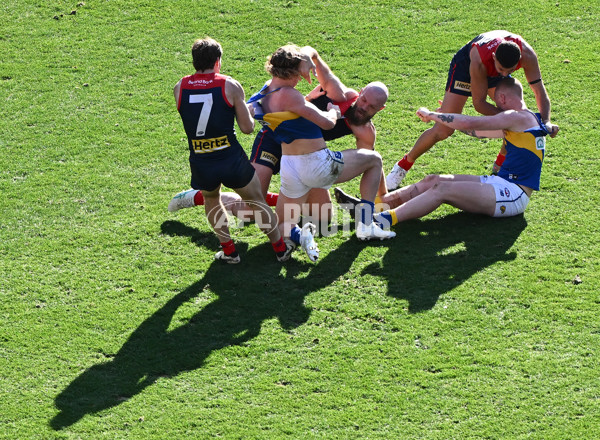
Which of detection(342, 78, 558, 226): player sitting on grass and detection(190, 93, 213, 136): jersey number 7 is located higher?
detection(190, 93, 213, 136): jersey number 7

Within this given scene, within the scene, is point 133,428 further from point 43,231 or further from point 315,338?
point 43,231

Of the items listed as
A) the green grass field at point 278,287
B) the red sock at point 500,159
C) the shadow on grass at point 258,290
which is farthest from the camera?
the red sock at point 500,159

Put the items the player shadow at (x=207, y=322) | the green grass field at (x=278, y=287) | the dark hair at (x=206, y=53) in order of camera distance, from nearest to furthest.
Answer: the green grass field at (x=278, y=287)
the player shadow at (x=207, y=322)
the dark hair at (x=206, y=53)

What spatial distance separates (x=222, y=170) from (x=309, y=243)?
107 centimetres

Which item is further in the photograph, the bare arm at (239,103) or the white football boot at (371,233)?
the white football boot at (371,233)

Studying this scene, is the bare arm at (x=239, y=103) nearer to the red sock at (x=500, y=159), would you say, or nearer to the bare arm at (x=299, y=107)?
the bare arm at (x=299, y=107)

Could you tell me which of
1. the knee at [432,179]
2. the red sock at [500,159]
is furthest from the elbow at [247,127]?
the red sock at [500,159]

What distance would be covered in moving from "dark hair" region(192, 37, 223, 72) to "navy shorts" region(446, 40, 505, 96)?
9.24 feet

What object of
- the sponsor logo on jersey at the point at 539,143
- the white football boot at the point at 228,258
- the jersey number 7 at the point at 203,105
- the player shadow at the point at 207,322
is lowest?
the player shadow at the point at 207,322

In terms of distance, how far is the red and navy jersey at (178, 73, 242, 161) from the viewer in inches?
259

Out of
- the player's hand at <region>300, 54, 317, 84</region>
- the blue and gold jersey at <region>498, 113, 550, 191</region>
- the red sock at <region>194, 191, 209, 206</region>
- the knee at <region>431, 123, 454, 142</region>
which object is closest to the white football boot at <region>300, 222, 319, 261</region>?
the red sock at <region>194, 191, 209, 206</region>

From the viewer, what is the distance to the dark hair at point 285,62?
6852 mm

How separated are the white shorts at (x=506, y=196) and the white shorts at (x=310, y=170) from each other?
4.75 ft

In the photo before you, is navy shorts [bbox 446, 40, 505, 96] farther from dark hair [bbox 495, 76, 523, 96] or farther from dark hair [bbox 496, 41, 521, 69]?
dark hair [bbox 496, 41, 521, 69]
